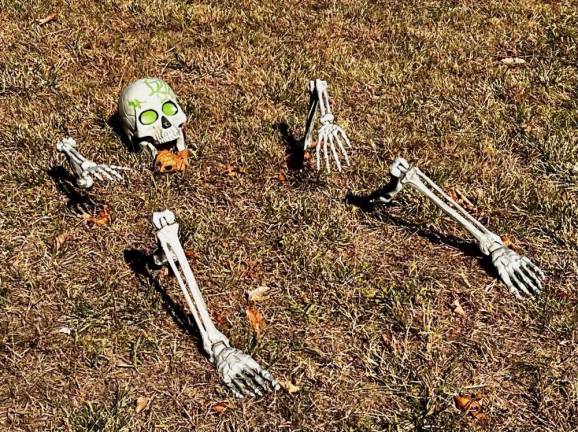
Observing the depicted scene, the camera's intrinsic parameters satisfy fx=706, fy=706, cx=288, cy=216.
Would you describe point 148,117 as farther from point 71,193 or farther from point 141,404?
point 141,404

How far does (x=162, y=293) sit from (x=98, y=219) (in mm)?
718

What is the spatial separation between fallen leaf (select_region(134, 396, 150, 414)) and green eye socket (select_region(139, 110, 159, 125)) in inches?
67.7

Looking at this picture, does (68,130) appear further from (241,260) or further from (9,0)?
(9,0)

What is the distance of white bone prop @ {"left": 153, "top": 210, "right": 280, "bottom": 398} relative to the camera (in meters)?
3.39

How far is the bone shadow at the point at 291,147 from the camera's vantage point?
4.71 metres

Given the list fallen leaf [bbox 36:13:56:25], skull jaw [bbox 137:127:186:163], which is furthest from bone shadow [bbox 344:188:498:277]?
fallen leaf [bbox 36:13:56:25]

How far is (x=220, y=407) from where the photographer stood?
343 cm

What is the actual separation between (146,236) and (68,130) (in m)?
1.21

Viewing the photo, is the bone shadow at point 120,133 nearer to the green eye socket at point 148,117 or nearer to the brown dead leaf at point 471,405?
the green eye socket at point 148,117

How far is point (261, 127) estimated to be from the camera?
16.5ft

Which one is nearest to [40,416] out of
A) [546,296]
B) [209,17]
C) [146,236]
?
[146,236]

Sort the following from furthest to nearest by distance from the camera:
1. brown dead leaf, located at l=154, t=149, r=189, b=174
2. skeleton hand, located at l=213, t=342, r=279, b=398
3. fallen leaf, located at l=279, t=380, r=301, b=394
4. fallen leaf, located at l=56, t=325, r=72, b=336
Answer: brown dead leaf, located at l=154, t=149, r=189, b=174 < fallen leaf, located at l=56, t=325, r=72, b=336 < fallen leaf, located at l=279, t=380, r=301, b=394 < skeleton hand, located at l=213, t=342, r=279, b=398

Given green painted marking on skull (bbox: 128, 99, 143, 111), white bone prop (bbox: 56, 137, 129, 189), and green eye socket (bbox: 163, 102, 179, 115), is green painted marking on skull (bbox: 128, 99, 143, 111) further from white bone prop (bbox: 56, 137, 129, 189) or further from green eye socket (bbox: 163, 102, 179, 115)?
white bone prop (bbox: 56, 137, 129, 189)

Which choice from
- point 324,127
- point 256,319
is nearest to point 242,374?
point 256,319
